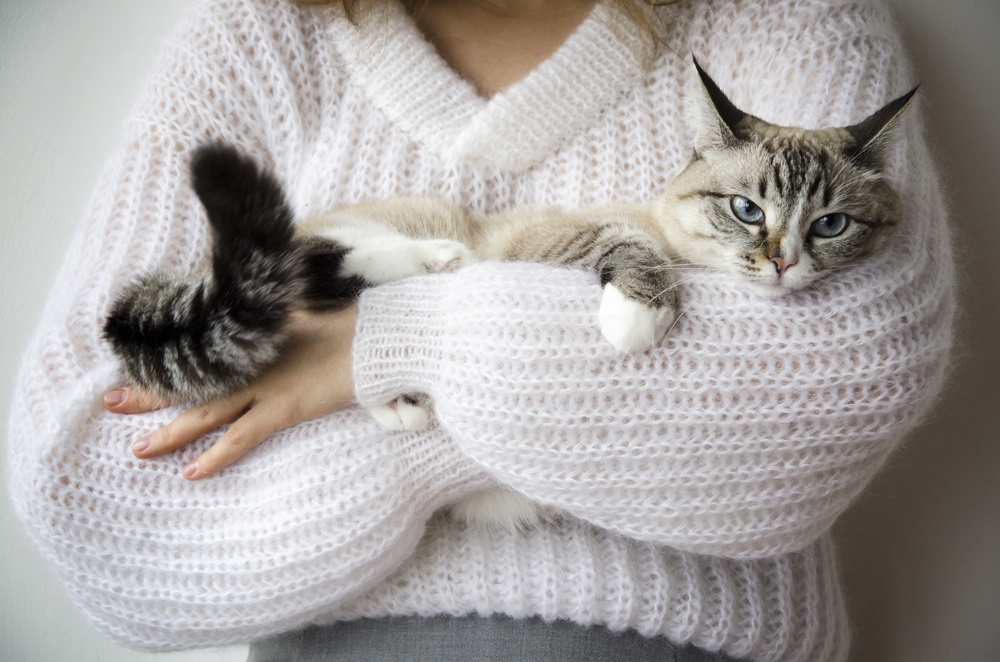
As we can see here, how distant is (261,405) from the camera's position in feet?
3.65

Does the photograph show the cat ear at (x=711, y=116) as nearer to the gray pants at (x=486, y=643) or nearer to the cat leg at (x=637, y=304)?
the cat leg at (x=637, y=304)

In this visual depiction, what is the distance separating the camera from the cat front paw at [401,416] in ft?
3.59

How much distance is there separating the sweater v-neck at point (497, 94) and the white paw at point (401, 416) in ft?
2.12

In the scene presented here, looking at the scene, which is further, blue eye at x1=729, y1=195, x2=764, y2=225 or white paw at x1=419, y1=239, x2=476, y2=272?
white paw at x1=419, y1=239, x2=476, y2=272

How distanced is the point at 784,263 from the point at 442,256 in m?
0.65

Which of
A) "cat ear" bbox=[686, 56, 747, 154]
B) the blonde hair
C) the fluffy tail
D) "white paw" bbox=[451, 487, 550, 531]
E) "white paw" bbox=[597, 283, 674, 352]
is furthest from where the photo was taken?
the blonde hair

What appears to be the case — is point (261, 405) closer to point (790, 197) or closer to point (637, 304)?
point (637, 304)

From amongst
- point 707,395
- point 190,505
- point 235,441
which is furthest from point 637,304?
point 190,505

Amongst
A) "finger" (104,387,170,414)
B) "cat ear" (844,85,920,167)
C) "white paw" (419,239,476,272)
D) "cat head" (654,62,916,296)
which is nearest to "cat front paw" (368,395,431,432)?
"white paw" (419,239,476,272)

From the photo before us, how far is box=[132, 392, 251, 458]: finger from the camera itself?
109cm

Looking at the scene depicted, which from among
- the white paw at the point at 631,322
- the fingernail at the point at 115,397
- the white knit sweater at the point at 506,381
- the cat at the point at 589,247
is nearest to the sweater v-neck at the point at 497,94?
the white knit sweater at the point at 506,381

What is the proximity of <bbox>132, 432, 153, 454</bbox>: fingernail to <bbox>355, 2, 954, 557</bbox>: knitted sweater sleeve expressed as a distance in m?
0.57

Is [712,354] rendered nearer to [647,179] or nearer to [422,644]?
[647,179]

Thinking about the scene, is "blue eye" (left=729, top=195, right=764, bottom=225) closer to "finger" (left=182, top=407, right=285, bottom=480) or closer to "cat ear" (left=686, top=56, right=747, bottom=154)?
"cat ear" (left=686, top=56, right=747, bottom=154)
